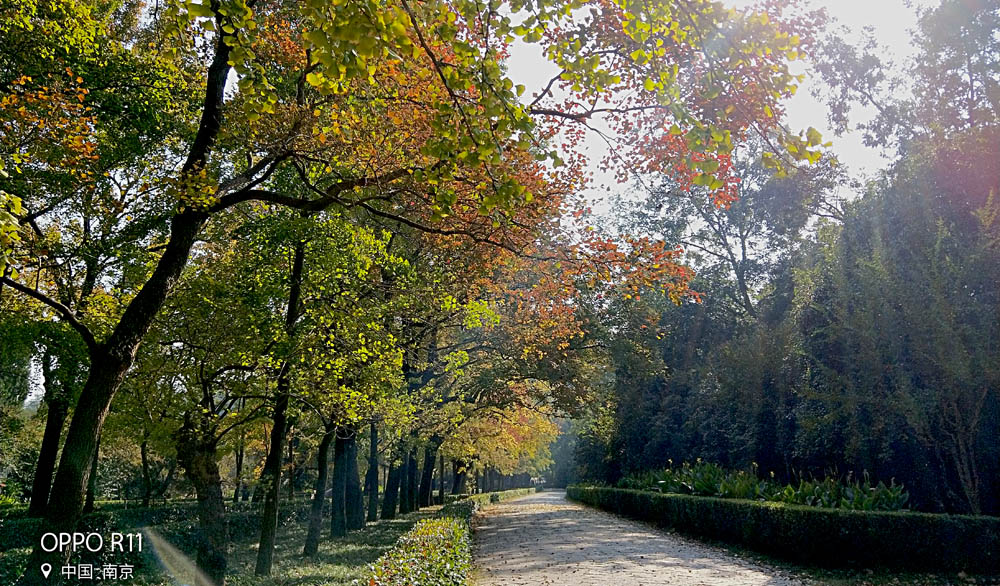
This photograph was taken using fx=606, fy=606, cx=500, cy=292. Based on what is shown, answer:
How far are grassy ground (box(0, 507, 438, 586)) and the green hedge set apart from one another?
819 cm

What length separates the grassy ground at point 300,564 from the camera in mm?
10584

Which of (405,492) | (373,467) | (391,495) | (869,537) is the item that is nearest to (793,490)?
(869,537)

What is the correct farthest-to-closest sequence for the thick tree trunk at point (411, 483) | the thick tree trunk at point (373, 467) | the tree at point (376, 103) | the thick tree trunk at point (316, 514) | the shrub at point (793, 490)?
the thick tree trunk at point (411, 483)
the thick tree trunk at point (373, 467)
the thick tree trunk at point (316, 514)
the shrub at point (793, 490)
the tree at point (376, 103)

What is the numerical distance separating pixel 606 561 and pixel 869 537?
16.1ft

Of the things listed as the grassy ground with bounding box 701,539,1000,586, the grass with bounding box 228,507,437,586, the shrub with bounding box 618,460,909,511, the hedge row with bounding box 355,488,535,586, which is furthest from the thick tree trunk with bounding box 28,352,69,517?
the grassy ground with bounding box 701,539,1000,586

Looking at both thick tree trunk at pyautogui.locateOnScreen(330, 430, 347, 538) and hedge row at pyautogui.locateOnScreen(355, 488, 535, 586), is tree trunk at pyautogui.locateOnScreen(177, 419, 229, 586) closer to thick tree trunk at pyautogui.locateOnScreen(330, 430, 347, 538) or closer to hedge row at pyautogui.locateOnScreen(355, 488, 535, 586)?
hedge row at pyautogui.locateOnScreen(355, 488, 535, 586)

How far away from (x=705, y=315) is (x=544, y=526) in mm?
16495

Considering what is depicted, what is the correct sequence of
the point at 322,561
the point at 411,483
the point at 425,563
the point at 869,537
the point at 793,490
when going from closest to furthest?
1. the point at 425,563
2. the point at 869,537
3. the point at 322,561
4. the point at 793,490
5. the point at 411,483

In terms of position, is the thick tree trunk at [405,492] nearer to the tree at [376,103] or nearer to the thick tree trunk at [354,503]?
the thick tree trunk at [354,503]

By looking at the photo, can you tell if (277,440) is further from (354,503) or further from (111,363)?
(354,503)

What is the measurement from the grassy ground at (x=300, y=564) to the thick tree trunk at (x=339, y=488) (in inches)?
17.6

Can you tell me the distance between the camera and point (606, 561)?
41.1 ft

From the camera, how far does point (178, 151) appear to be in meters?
12.3

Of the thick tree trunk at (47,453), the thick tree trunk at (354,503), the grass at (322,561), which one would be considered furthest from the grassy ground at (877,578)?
the thick tree trunk at (47,453)
